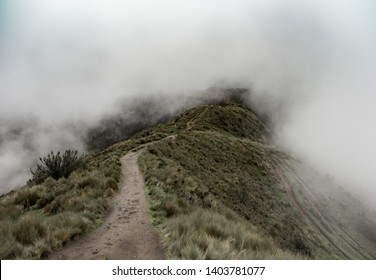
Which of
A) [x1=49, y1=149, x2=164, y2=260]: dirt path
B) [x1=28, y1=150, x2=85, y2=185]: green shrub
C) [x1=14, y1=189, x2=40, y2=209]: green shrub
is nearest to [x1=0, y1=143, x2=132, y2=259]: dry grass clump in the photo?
[x1=14, y1=189, x2=40, y2=209]: green shrub

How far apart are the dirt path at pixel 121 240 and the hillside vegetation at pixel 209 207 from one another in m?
0.31

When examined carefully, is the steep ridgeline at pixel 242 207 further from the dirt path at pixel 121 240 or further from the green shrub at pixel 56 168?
the green shrub at pixel 56 168

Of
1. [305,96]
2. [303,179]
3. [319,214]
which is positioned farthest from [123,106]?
[319,214]

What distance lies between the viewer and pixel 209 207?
48.8 feet

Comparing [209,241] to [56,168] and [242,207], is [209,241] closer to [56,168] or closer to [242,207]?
[56,168]

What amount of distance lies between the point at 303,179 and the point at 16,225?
52.6m

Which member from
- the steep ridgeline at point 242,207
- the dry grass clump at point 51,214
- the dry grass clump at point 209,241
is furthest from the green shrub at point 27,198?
Result: the dry grass clump at point 209,241

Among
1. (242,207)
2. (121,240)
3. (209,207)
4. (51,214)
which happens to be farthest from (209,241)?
(242,207)

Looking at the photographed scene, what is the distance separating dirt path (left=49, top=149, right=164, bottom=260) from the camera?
26.8ft

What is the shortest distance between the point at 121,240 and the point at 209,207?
6425mm

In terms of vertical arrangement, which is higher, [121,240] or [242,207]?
[242,207]

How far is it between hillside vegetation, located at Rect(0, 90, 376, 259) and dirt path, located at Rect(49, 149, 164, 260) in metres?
0.31

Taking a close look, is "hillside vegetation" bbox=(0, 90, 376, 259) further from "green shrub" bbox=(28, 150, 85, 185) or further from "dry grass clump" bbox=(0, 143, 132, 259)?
"green shrub" bbox=(28, 150, 85, 185)

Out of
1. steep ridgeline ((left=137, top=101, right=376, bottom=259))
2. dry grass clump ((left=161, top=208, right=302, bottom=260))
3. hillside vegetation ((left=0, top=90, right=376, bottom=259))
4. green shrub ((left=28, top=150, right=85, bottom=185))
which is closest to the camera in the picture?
dry grass clump ((left=161, top=208, right=302, bottom=260))
